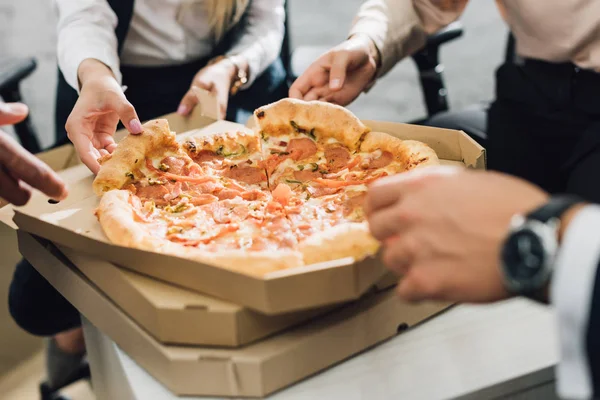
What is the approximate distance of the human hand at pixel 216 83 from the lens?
64.9 inches

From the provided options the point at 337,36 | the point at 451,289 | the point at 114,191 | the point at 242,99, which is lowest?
the point at 337,36

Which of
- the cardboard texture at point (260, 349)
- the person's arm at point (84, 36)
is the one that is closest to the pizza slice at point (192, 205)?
the cardboard texture at point (260, 349)

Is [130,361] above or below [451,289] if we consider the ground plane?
below

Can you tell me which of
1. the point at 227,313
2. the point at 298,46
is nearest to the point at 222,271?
the point at 227,313

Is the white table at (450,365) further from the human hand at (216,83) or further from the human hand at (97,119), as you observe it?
the human hand at (216,83)

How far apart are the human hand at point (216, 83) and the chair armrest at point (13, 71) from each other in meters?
0.48

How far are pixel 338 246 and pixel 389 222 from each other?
0.21 m

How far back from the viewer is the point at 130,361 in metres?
1.01

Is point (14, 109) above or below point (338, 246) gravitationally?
above

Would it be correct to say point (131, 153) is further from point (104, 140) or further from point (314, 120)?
point (314, 120)

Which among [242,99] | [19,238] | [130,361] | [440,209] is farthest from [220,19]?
[440,209]

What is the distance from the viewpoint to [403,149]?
1330 mm

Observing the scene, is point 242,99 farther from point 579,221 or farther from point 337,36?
point 337,36

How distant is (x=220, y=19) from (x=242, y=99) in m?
0.23
